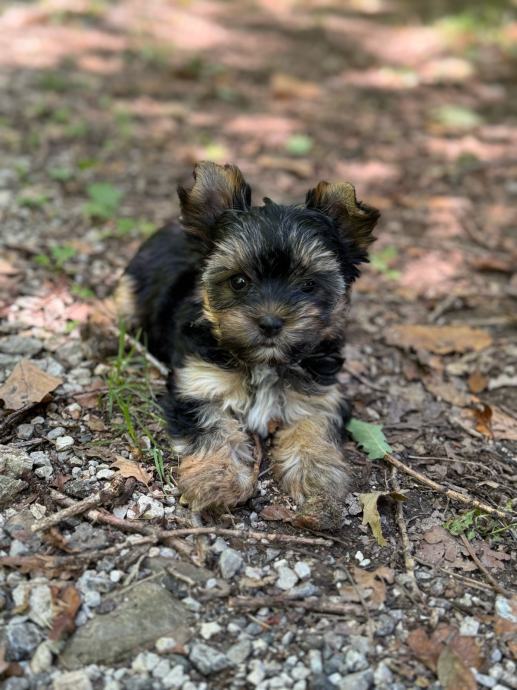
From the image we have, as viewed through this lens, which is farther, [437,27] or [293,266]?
[437,27]

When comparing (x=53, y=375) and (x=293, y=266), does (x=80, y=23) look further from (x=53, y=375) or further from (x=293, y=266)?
(x=293, y=266)

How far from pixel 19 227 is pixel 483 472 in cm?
438

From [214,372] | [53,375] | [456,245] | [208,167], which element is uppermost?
[208,167]

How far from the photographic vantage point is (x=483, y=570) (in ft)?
12.2

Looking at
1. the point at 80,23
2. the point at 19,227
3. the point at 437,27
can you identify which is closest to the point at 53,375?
the point at 19,227

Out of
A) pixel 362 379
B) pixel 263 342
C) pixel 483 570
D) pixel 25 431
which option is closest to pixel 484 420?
pixel 362 379

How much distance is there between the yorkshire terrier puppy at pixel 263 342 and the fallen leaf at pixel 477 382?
4.27 ft

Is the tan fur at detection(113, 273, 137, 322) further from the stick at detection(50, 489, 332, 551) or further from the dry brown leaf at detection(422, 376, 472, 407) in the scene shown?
the dry brown leaf at detection(422, 376, 472, 407)

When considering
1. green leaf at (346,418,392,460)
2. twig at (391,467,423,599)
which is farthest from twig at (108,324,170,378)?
twig at (391,467,423,599)

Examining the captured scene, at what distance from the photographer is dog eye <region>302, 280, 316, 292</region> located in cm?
402

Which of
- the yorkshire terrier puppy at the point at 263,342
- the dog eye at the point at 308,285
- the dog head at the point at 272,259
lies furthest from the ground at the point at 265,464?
the dog eye at the point at 308,285

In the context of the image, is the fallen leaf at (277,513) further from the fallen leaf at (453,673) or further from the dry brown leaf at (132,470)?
the fallen leaf at (453,673)

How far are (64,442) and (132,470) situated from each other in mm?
461

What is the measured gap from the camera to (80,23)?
38.8 ft
